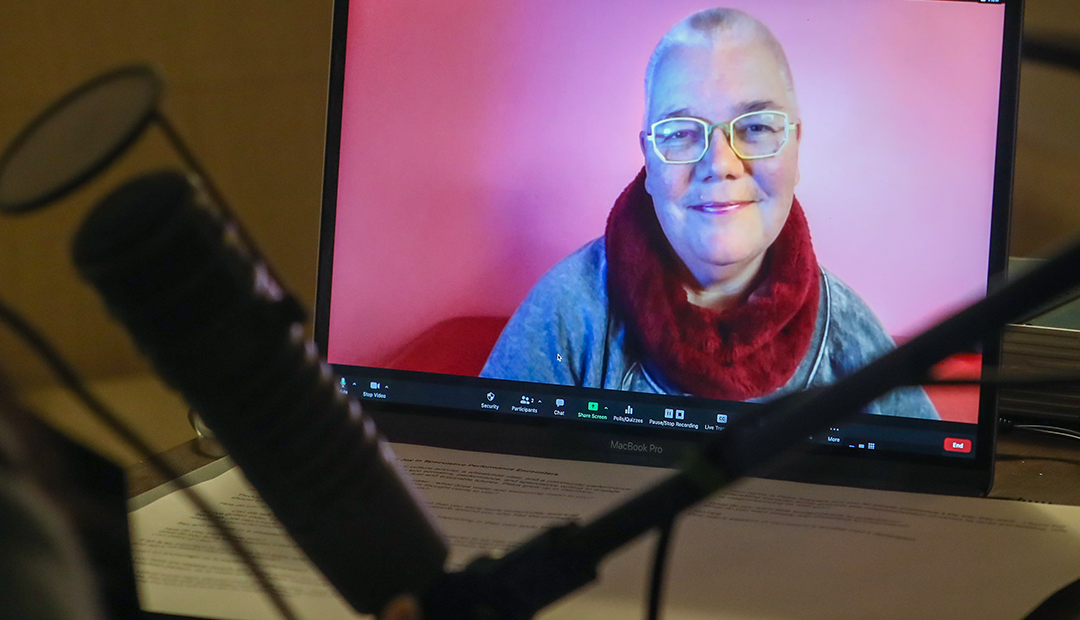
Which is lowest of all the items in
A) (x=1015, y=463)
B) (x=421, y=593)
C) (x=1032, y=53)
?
(x=1015, y=463)

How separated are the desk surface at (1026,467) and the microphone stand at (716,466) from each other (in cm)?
38

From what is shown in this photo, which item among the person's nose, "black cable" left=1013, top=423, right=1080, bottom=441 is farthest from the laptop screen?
"black cable" left=1013, top=423, right=1080, bottom=441

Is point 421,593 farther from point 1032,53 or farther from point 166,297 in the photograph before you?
point 1032,53

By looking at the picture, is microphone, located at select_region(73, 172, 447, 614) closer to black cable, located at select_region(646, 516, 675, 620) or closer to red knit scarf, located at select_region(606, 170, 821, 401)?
black cable, located at select_region(646, 516, 675, 620)

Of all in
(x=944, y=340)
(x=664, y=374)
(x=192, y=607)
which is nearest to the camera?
(x=944, y=340)

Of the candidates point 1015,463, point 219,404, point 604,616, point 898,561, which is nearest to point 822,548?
point 898,561

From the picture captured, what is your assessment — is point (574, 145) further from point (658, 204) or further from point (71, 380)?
point (71, 380)

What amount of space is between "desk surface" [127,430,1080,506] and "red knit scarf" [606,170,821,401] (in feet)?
0.60

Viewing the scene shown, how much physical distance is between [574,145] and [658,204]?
77 mm

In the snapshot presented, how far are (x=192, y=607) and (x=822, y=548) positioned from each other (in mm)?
354

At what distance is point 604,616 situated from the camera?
39 centimetres

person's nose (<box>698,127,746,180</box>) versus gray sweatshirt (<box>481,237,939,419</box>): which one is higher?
person's nose (<box>698,127,746,180</box>)

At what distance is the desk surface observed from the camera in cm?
55

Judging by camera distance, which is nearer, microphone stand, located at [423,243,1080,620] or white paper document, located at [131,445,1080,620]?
microphone stand, located at [423,243,1080,620]
